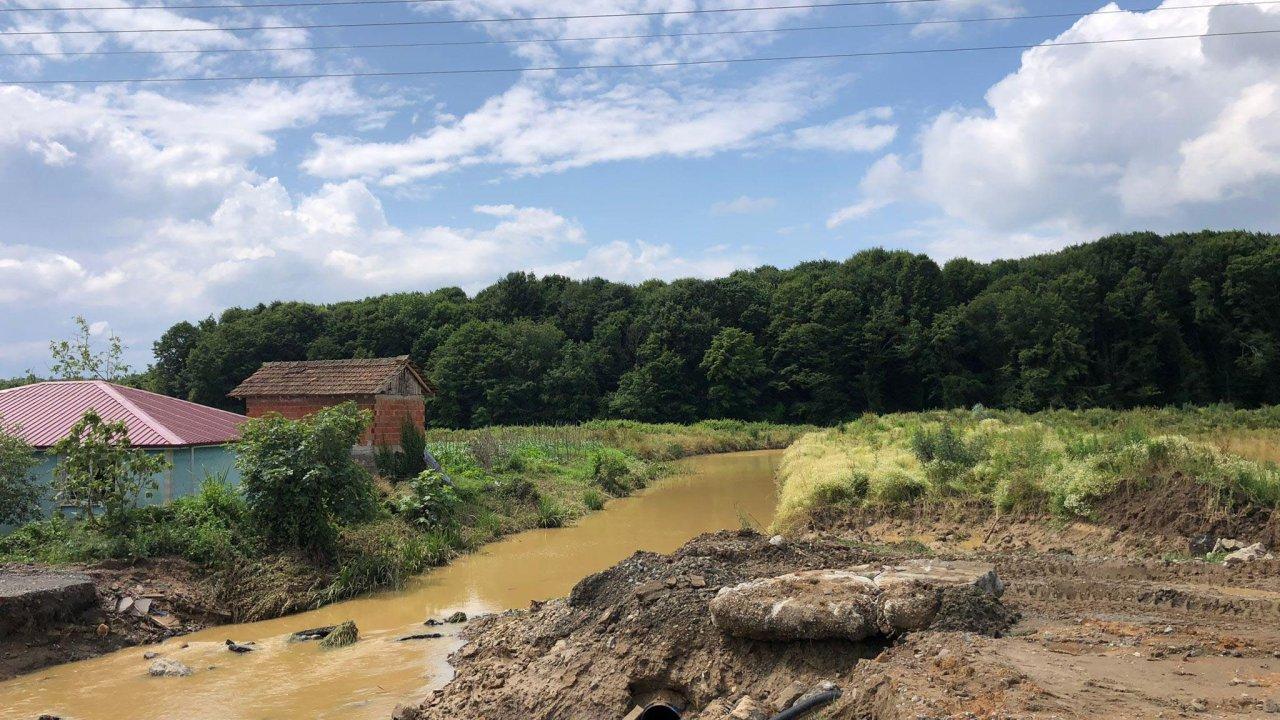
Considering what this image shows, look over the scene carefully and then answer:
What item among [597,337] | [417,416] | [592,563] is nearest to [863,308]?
[597,337]

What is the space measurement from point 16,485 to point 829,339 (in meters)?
56.5

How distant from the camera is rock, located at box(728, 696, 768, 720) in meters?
6.38

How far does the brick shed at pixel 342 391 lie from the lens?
22734 mm

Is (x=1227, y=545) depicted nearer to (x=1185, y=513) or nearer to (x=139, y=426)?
(x=1185, y=513)

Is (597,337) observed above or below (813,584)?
above

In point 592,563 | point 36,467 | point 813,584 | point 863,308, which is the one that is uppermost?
point 863,308

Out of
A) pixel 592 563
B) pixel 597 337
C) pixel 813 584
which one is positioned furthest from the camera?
pixel 597 337

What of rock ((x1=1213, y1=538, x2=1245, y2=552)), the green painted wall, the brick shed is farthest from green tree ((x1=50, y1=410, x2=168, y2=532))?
rock ((x1=1213, y1=538, x2=1245, y2=552))

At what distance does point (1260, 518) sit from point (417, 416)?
20145 millimetres

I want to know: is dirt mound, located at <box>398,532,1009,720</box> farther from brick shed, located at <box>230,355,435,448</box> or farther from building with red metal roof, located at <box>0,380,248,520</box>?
brick shed, located at <box>230,355,435,448</box>

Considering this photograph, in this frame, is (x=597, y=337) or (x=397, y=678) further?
(x=597, y=337)

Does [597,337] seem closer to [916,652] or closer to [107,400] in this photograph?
[107,400]

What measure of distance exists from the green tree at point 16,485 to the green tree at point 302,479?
11.7 ft

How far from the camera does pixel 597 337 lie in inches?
2761
